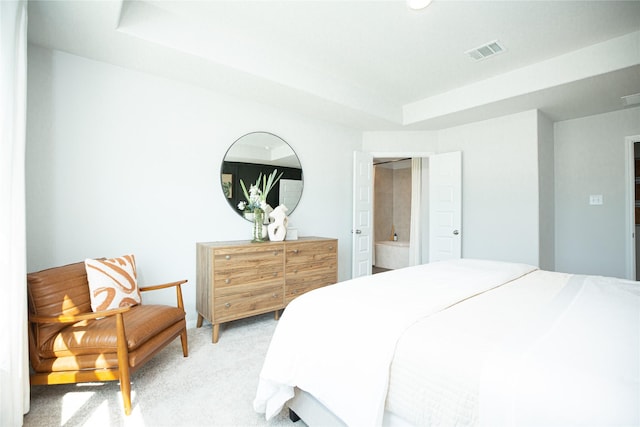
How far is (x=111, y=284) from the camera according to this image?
2166 millimetres

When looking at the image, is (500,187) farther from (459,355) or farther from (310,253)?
(459,355)

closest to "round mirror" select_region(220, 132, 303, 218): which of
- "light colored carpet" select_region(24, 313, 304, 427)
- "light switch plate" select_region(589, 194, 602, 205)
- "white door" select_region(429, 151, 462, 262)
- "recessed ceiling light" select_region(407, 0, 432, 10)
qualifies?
"light colored carpet" select_region(24, 313, 304, 427)

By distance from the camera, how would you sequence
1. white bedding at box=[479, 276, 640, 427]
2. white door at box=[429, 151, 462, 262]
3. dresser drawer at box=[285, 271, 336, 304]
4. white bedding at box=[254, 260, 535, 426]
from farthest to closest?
white door at box=[429, 151, 462, 262] < dresser drawer at box=[285, 271, 336, 304] < white bedding at box=[254, 260, 535, 426] < white bedding at box=[479, 276, 640, 427]

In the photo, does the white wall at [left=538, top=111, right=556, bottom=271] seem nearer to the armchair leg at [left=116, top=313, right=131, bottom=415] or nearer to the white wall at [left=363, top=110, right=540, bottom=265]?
the white wall at [left=363, top=110, right=540, bottom=265]

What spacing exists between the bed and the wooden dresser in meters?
1.27

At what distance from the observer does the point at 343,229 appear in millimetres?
4465

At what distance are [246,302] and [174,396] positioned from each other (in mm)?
1062

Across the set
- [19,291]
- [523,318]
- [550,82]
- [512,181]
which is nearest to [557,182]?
[512,181]

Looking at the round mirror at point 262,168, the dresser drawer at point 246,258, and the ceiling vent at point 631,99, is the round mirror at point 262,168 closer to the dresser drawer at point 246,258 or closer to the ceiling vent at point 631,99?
the dresser drawer at point 246,258

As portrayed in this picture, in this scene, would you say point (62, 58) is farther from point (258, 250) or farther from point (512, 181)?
point (512, 181)

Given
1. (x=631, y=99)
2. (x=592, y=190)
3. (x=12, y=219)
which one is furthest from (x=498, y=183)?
(x=12, y=219)

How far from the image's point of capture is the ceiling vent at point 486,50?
283cm

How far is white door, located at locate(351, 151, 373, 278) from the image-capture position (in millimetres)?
4426

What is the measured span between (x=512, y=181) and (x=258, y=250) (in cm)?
327
